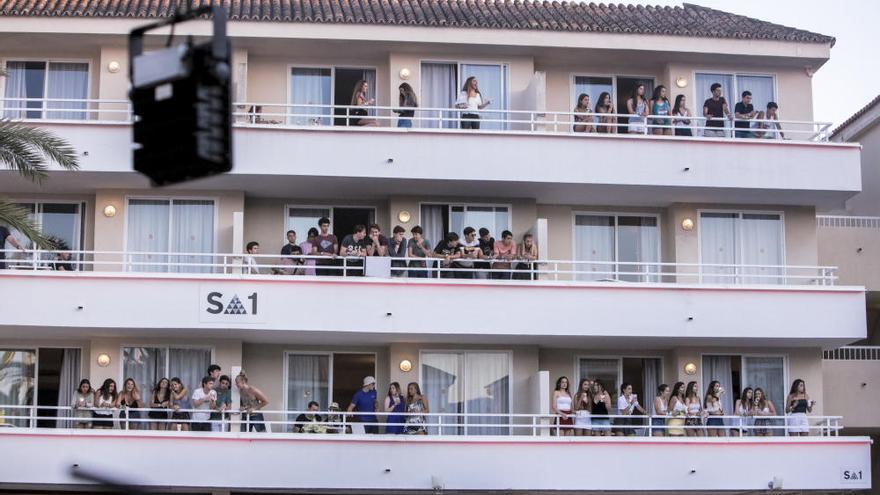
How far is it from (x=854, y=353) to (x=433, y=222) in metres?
9.95

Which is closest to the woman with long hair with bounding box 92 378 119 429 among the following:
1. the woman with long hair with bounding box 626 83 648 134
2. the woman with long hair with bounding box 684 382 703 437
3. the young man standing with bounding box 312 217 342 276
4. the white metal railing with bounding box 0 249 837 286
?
the white metal railing with bounding box 0 249 837 286

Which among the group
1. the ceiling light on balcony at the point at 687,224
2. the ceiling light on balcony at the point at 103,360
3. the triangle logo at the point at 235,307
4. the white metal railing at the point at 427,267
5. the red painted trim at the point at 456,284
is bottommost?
the ceiling light on balcony at the point at 103,360

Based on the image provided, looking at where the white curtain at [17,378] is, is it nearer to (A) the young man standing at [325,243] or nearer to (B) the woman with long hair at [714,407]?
(A) the young man standing at [325,243]

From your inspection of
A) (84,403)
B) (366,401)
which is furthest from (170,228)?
(366,401)

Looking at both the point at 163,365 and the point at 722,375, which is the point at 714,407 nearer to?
the point at 722,375

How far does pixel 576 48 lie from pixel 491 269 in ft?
17.0

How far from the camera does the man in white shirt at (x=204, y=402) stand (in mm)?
28016

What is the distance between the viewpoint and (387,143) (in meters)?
29.8

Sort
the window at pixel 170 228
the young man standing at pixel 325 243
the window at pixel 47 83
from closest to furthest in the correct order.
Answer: the young man standing at pixel 325 243
the window at pixel 170 228
the window at pixel 47 83

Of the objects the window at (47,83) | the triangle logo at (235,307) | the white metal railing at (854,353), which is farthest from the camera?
the white metal railing at (854,353)

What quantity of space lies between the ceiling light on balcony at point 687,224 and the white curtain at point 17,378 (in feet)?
43.6

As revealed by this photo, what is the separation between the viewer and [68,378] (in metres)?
30.4

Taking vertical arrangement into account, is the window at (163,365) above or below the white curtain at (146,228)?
below

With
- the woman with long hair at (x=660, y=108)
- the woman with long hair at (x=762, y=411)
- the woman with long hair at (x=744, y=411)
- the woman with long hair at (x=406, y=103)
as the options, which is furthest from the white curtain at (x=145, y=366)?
the woman with long hair at (x=762, y=411)
